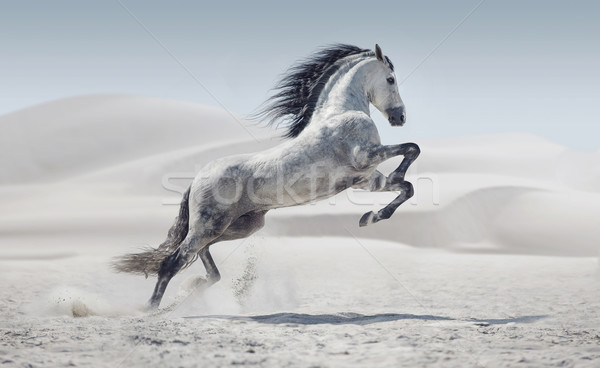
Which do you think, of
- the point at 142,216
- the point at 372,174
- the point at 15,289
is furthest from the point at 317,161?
the point at 142,216

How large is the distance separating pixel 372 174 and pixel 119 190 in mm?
31220

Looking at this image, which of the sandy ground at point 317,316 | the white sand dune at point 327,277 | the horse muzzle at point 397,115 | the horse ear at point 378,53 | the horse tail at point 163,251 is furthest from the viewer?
the horse tail at point 163,251

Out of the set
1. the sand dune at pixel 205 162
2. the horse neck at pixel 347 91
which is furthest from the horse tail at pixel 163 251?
the sand dune at pixel 205 162

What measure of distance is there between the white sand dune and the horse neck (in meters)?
2.37

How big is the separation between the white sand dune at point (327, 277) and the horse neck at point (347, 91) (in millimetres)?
2371

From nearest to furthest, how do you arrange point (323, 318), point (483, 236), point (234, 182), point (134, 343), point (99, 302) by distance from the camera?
point (134, 343)
point (323, 318)
point (234, 182)
point (99, 302)
point (483, 236)

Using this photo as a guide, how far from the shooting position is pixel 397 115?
24.4 feet

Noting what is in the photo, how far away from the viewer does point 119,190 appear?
36.1m

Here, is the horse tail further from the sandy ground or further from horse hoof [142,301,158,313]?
horse hoof [142,301,158,313]

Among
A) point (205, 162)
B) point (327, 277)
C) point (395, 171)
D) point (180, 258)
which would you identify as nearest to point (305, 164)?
point (395, 171)

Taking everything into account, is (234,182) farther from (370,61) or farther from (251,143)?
(251,143)

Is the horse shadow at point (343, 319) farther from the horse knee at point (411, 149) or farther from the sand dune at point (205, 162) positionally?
the sand dune at point (205, 162)

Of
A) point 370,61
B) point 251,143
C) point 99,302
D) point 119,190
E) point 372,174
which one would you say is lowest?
point 99,302

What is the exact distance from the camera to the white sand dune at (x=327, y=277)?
15.9 feet
